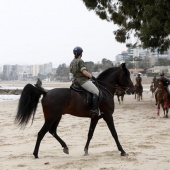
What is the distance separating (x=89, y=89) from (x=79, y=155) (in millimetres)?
1570

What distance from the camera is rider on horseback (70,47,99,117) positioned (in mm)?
8094

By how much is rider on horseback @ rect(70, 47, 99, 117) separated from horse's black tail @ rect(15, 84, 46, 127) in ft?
3.06

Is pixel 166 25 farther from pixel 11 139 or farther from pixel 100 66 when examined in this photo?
pixel 100 66

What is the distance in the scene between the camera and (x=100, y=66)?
14538 centimetres

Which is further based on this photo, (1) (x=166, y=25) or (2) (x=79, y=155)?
(1) (x=166, y=25)

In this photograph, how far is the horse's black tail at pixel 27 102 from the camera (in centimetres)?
813

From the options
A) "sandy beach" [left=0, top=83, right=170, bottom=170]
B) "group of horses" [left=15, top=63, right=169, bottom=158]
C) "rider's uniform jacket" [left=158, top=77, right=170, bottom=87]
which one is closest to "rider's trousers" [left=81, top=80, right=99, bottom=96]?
"group of horses" [left=15, top=63, right=169, bottom=158]

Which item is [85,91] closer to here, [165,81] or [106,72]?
[106,72]

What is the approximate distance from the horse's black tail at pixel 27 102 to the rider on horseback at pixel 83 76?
3.06ft

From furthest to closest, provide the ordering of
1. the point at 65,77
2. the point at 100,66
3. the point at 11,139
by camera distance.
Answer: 1. the point at 65,77
2. the point at 100,66
3. the point at 11,139

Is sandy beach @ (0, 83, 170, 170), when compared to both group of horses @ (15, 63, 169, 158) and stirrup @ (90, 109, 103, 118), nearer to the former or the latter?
group of horses @ (15, 63, 169, 158)

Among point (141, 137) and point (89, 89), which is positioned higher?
point (89, 89)

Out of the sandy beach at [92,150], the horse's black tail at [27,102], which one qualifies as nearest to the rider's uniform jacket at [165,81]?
the sandy beach at [92,150]

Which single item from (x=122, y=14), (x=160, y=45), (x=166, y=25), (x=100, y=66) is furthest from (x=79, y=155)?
(x=100, y=66)
